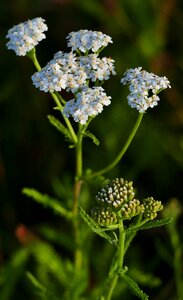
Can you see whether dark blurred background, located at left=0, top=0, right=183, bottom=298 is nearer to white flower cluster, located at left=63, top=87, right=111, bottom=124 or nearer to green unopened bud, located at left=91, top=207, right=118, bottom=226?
white flower cluster, located at left=63, top=87, right=111, bottom=124

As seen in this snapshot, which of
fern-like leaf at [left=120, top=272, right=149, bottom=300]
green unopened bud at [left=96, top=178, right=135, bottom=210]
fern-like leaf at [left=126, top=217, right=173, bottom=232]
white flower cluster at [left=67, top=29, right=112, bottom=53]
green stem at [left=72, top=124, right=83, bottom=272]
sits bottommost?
fern-like leaf at [left=120, top=272, right=149, bottom=300]

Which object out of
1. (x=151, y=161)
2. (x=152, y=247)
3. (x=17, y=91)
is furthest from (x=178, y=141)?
(x=17, y=91)

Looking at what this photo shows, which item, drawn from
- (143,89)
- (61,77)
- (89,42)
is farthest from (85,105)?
(89,42)

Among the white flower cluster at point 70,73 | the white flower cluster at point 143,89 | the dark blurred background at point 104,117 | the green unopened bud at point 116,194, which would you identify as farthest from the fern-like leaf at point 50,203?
the dark blurred background at point 104,117

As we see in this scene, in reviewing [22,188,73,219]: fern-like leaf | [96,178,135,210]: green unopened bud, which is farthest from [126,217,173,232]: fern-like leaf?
[22,188,73,219]: fern-like leaf

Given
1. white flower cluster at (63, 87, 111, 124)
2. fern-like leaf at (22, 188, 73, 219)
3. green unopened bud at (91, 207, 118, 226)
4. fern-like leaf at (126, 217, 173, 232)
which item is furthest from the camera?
fern-like leaf at (22, 188, 73, 219)
